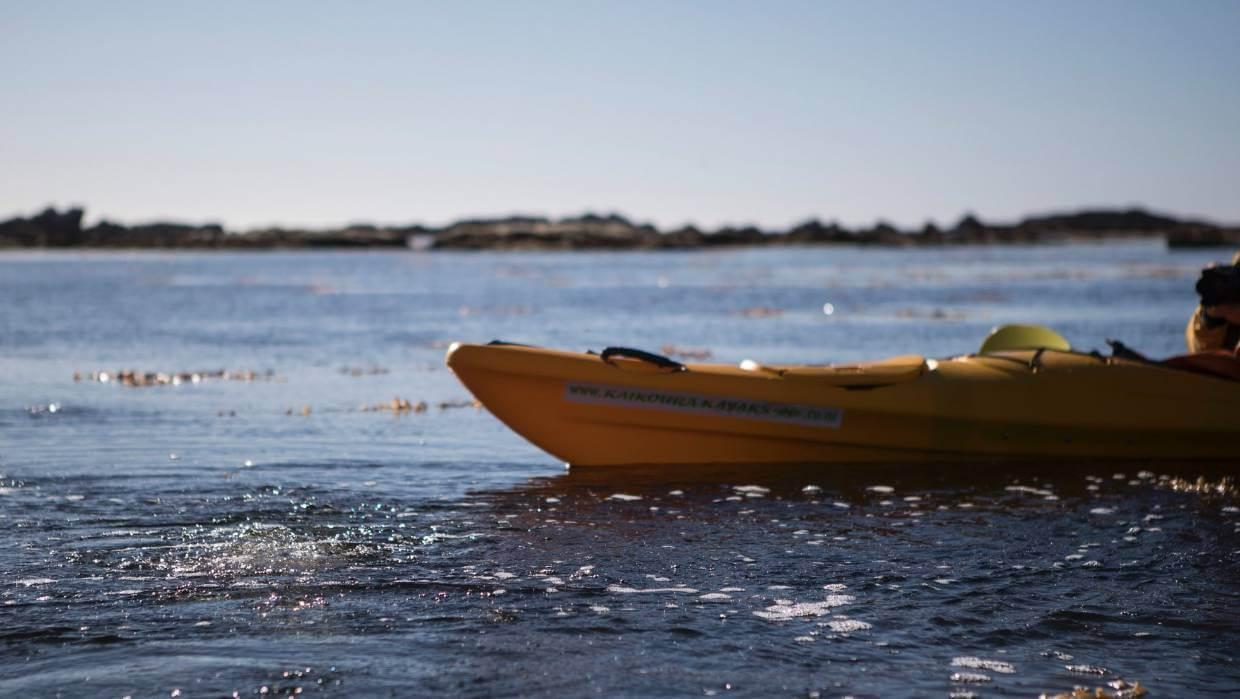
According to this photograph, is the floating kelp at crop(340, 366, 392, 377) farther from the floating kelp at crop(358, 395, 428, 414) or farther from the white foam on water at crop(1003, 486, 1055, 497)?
the white foam on water at crop(1003, 486, 1055, 497)

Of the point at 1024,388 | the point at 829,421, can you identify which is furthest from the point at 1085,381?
the point at 829,421

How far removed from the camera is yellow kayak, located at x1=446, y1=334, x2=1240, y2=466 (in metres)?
10.5

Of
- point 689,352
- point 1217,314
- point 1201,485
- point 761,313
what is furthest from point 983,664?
point 761,313

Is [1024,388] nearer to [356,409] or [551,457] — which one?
[551,457]

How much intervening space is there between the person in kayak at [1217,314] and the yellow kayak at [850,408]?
368 mm

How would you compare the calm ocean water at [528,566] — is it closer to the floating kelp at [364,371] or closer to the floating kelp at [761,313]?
the floating kelp at [364,371]

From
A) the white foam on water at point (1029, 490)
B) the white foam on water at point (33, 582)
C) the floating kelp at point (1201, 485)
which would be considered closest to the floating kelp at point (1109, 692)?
Answer: the white foam on water at point (1029, 490)

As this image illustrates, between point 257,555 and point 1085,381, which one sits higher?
point 1085,381

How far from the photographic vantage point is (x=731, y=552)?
7617 millimetres

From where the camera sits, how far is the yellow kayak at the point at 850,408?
10453 millimetres

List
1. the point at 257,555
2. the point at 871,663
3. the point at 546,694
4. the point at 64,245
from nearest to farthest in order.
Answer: the point at 546,694
the point at 871,663
the point at 257,555
the point at 64,245

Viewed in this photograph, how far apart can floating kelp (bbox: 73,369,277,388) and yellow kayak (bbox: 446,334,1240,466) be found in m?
7.12

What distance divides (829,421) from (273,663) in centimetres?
609

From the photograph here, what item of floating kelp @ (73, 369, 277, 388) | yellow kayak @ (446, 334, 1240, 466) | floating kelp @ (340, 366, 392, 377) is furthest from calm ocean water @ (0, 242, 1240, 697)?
floating kelp @ (340, 366, 392, 377)
